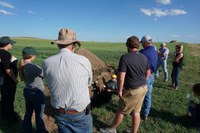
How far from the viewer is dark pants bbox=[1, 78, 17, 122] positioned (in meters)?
5.70

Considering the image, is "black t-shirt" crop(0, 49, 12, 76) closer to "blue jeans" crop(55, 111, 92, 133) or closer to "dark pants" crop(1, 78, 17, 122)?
"dark pants" crop(1, 78, 17, 122)

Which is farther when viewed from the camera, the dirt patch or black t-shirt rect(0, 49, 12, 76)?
the dirt patch

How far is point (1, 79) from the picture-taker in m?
5.57

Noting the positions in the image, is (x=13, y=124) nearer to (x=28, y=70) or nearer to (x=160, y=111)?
(x=28, y=70)

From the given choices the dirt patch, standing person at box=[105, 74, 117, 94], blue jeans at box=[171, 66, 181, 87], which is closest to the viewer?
the dirt patch

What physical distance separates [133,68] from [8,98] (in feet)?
10.3

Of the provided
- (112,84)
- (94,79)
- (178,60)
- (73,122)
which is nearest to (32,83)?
(73,122)

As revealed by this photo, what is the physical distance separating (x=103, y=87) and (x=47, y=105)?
1731 millimetres

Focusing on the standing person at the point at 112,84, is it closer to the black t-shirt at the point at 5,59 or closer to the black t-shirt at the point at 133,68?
the black t-shirt at the point at 133,68

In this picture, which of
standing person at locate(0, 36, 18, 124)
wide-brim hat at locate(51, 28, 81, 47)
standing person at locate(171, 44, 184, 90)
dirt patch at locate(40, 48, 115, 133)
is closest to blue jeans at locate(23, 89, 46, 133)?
dirt patch at locate(40, 48, 115, 133)

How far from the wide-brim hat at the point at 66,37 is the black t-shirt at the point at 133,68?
172 centimetres

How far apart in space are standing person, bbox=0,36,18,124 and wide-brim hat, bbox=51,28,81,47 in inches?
107

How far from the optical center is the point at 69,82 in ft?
9.95

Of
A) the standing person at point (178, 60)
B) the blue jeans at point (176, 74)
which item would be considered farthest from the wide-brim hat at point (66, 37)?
the blue jeans at point (176, 74)
